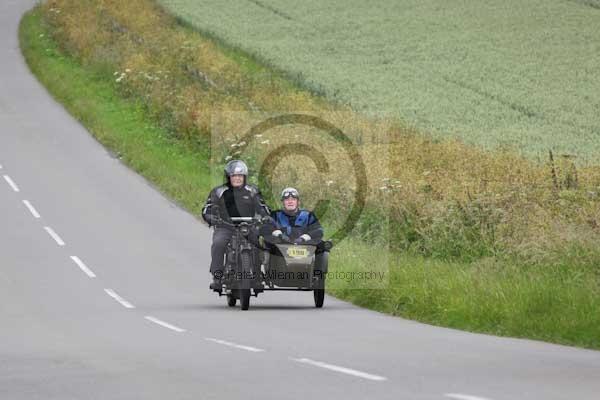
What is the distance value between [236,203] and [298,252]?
1.63 m

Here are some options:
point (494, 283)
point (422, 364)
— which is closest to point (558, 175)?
point (494, 283)

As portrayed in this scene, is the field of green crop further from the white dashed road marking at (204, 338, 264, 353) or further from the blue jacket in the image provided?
the white dashed road marking at (204, 338, 264, 353)

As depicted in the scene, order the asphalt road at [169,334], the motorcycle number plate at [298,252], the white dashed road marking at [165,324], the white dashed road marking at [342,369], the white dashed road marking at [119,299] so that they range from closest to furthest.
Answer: the asphalt road at [169,334] < the white dashed road marking at [342,369] < the white dashed road marking at [165,324] < the motorcycle number plate at [298,252] < the white dashed road marking at [119,299]

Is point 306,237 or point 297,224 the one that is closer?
point 306,237

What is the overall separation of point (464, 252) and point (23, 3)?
53.1m

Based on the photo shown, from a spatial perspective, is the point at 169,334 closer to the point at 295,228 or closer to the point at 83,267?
the point at 295,228

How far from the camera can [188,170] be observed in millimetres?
36250

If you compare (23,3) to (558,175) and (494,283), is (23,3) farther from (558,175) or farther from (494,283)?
(494,283)

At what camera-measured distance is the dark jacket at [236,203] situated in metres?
20.6

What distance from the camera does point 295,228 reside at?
2006 centimetres

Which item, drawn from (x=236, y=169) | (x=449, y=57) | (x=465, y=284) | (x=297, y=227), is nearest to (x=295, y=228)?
(x=297, y=227)

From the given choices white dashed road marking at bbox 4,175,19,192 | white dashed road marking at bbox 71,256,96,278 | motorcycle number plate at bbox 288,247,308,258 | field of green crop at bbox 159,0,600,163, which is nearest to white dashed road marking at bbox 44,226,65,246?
white dashed road marking at bbox 71,256,96,278

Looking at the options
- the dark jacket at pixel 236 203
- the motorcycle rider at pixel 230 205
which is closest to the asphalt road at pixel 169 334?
the motorcycle rider at pixel 230 205

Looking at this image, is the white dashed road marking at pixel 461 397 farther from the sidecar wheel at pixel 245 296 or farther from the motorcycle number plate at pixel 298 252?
the sidecar wheel at pixel 245 296
